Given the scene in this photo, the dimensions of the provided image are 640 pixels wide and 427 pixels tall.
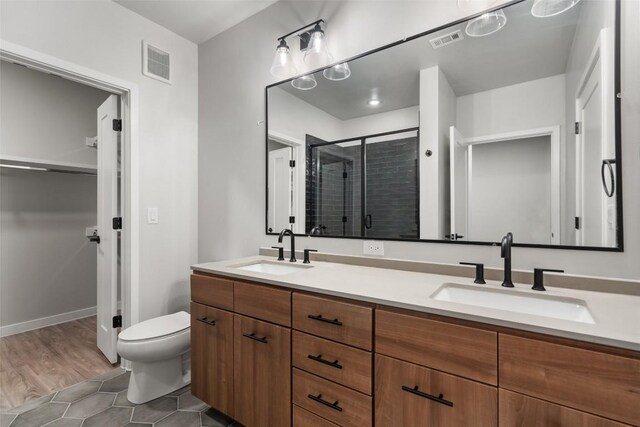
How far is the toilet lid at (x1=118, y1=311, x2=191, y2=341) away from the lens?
1.85m

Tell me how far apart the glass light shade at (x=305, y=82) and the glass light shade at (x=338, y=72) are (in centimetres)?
9

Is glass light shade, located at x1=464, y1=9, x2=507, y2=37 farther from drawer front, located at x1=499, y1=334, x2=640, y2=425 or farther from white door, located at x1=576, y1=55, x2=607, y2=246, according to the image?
drawer front, located at x1=499, y1=334, x2=640, y2=425

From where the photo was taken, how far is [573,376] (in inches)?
30.7

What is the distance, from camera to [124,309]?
7.60 ft

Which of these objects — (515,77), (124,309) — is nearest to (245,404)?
(124,309)

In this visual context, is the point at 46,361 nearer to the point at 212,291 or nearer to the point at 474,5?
the point at 212,291

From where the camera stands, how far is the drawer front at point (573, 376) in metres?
0.73

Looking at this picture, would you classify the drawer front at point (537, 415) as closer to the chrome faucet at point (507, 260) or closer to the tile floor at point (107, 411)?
the chrome faucet at point (507, 260)

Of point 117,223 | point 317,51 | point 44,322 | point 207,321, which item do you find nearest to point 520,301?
point 207,321

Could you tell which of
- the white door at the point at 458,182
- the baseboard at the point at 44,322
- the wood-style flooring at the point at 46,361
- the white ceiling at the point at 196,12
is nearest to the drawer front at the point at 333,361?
the white door at the point at 458,182

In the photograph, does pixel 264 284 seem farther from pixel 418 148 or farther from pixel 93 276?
pixel 93 276

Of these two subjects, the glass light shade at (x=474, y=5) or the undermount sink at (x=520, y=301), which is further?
the glass light shade at (x=474, y=5)

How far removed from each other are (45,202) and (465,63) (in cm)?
398

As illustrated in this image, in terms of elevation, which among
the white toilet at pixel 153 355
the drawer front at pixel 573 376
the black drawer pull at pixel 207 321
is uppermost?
the drawer front at pixel 573 376
